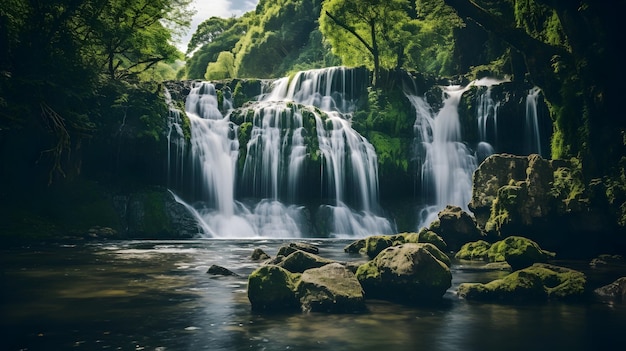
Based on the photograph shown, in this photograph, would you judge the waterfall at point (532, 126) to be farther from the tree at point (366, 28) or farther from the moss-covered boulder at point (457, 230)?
the moss-covered boulder at point (457, 230)

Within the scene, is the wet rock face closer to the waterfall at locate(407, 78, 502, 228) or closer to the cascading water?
the waterfall at locate(407, 78, 502, 228)

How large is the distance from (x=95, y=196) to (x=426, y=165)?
21.5 m

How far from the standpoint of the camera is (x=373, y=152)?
35500 mm

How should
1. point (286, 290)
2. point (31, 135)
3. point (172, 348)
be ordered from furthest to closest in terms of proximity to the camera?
point (31, 135), point (286, 290), point (172, 348)

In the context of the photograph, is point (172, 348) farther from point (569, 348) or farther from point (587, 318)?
point (587, 318)

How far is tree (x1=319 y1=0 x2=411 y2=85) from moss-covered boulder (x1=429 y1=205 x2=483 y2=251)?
2009 cm

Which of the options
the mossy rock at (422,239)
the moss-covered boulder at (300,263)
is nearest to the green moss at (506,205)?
the mossy rock at (422,239)

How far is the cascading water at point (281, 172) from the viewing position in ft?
104

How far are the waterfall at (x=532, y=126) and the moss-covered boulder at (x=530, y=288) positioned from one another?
2379 cm

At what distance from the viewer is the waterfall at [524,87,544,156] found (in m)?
33.6

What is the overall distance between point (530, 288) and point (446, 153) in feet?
82.8

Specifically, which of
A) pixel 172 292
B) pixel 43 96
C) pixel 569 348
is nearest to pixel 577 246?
pixel 569 348

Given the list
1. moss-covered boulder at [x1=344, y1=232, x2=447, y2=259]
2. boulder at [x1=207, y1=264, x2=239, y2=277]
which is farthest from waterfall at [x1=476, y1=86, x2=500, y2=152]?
boulder at [x1=207, y1=264, x2=239, y2=277]

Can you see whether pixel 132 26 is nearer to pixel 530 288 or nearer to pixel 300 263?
pixel 300 263
